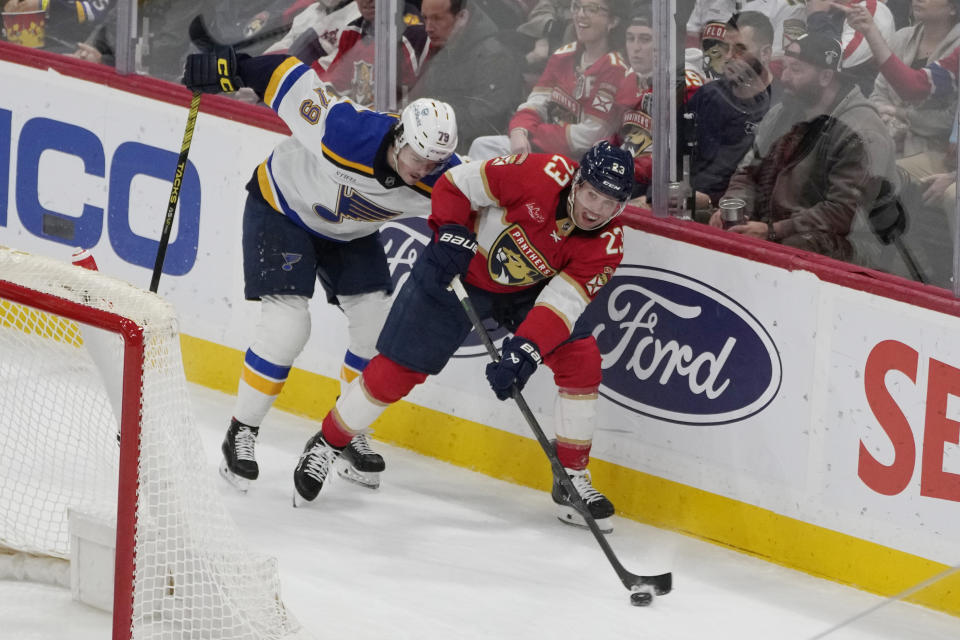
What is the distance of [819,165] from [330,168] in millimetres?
1300

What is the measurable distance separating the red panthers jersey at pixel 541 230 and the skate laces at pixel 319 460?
0.70 metres

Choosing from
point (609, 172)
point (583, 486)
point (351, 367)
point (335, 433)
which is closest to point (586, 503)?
point (583, 486)

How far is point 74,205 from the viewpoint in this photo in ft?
17.9

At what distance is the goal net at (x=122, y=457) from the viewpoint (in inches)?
120

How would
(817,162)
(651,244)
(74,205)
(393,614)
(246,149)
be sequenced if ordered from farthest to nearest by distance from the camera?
(74,205) → (246,149) → (651,244) → (817,162) → (393,614)

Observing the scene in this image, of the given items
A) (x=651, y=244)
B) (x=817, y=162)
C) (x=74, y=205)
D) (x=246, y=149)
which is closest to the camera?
(x=817, y=162)

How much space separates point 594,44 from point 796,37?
0.63 meters

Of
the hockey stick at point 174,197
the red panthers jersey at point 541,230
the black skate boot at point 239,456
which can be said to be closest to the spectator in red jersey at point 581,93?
the red panthers jersey at point 541,230

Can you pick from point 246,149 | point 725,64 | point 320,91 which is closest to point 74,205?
point 246,149

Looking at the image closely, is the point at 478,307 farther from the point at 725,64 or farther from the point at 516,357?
the point at 725,64

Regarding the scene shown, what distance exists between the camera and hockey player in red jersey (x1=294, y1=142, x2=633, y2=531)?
3.97 metres

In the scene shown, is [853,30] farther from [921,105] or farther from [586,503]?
[586,503]

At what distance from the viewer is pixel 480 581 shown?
396 cm

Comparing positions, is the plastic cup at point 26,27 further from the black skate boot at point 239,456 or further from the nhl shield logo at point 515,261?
the nhl shield logo at point 515,261
